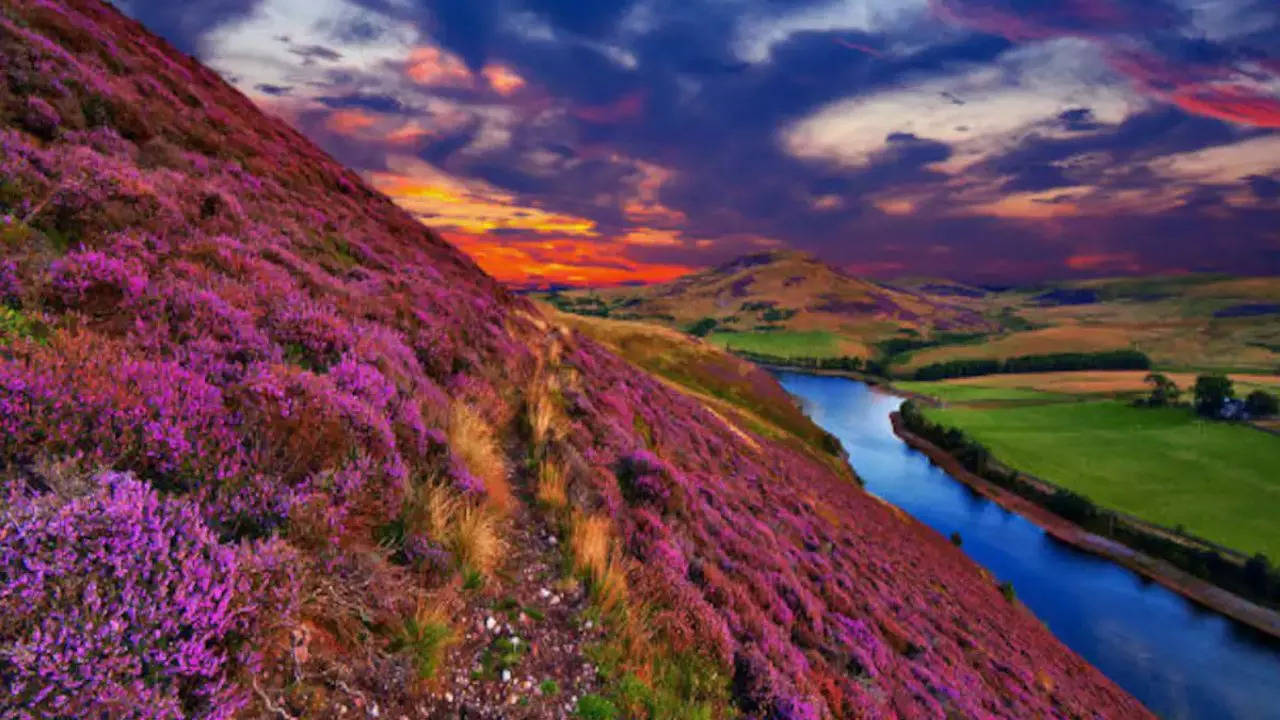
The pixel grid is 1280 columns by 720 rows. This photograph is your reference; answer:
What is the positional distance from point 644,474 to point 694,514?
5.34ft

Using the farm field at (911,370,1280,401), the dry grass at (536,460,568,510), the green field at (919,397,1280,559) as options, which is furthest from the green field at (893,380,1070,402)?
the dry grass at (536,460,568,510)

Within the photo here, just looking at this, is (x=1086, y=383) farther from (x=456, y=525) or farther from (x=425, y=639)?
(x=425, y=639)

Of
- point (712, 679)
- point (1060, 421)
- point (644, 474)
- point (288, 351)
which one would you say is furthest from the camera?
point (1060, 421)

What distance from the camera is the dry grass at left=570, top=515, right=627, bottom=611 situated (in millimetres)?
6352

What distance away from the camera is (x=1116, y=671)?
159 ft

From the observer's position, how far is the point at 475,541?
577 centimetres

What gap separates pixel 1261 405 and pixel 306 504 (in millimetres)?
188456

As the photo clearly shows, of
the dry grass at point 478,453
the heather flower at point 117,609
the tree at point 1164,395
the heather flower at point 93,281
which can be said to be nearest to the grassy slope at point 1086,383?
the tree at point 1164,395

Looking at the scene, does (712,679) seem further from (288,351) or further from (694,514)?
(288,351)

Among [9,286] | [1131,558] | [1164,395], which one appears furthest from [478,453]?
[1164,395]

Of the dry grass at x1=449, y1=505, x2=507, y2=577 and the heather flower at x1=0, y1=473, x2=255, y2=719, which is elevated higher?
the heather flower at x1=0, y1=473, x2=255, y2=719

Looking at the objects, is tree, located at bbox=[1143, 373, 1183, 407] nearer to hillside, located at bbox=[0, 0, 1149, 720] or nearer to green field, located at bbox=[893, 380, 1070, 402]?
green field, located at bbox=[893, 380, 1070, 402]

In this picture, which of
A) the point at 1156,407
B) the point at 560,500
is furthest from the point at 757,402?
the point at 1156,407

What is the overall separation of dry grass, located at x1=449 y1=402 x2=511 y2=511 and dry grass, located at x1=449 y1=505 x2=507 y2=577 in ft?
2.55
